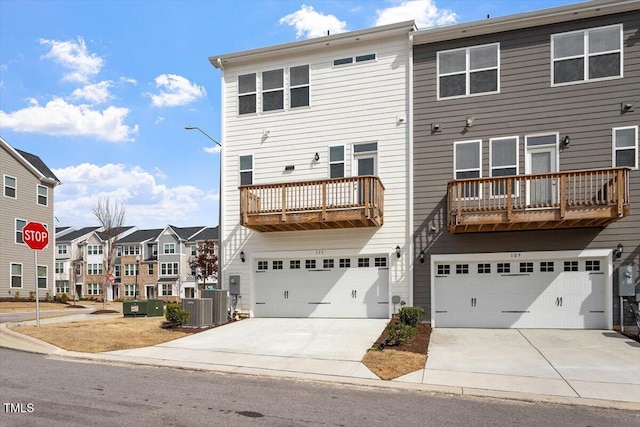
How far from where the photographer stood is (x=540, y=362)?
9.77m

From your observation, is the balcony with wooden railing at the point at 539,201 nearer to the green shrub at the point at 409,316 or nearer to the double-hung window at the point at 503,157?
the double-hung window at the point at 503,157

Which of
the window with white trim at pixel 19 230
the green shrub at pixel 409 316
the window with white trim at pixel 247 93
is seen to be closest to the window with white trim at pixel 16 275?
the window with white trim at pixel 19 230

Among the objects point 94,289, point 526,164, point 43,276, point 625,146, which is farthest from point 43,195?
point 625,146

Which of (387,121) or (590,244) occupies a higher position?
(387,121)

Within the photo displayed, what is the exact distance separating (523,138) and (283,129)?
8003mm

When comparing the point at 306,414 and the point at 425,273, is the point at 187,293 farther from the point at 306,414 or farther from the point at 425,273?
the point at 306,414

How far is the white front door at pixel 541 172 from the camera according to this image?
42.7 feet

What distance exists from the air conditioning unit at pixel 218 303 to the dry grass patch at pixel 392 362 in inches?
247

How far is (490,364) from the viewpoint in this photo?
31.3ft

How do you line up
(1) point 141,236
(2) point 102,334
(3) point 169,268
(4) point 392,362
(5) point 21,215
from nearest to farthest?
(4) point 392,362, (2) point 102,334, (5) point 21,215, (3) point 169,268, (1) point 141,236

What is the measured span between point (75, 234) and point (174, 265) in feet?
50.8

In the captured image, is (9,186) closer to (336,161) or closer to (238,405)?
(336,161)

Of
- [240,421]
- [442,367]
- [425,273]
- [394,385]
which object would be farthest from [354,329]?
[240,421]

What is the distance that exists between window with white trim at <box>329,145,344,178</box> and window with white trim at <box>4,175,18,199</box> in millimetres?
22213
